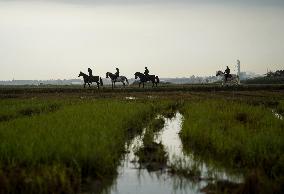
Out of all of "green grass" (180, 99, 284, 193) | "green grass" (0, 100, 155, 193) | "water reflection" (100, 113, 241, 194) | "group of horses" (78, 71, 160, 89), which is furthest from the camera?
"group of horses" (78, 71, 160, 89)

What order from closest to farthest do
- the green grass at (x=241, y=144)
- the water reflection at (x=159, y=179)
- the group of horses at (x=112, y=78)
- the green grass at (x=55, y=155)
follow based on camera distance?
the green grass at (x=55, y=155) < the water reflection at (x=159, y=179) < the green grass at (x=241, y=144) < the group of horses at (x=112, y=78)

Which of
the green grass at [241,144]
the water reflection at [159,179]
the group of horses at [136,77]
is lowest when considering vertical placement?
the water reflection at [159,179]

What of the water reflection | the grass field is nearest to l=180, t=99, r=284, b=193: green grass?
the grass field

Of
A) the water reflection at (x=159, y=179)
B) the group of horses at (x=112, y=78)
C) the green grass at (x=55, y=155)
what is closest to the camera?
the green grass at (x=55, y=155)

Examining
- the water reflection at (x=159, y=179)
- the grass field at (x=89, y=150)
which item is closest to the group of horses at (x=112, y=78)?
the grass field at (x=89, y=150)

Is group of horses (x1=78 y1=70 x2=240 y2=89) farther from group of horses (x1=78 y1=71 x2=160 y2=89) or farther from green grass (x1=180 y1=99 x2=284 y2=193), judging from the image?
green grass (x1=180 y1=99 x2=284 y2=193)

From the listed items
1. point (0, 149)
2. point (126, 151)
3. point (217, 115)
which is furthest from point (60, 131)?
point (217, 115)

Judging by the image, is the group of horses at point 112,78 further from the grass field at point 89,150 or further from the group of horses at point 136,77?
the grass field at point 89,150

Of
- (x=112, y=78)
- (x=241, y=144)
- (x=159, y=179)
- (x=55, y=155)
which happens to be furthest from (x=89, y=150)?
(x=112, y=78)

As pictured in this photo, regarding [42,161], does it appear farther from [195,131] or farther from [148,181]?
[195,131]

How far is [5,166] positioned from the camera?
23.1 ft

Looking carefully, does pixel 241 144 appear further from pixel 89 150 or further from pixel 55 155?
pixel 55 155

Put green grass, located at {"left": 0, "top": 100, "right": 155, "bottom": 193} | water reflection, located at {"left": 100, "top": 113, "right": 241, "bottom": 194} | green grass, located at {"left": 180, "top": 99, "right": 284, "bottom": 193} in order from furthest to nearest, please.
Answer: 1. green grass, located at {"left": 180, "top": 99, "right": 284, "bottom": 193}
2. water reflection, located at {"left": 100, "top": 113, "right": 241, "bottom": 194}
3. green grass, located at {"left": 0, "top": 100, "right": 155, "bottom": 193}

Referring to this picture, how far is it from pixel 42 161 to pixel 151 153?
8.74 ft
